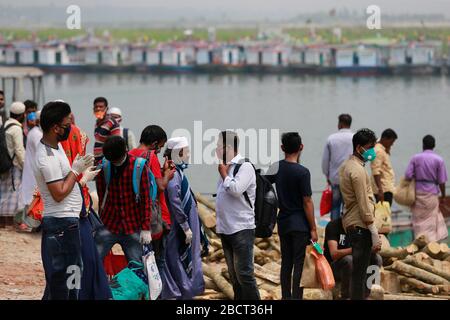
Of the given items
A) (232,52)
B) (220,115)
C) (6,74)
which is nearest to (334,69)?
(232,52)

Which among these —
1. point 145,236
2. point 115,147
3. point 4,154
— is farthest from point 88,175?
point 4,154

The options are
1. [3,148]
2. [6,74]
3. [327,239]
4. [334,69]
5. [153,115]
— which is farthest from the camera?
[334,69]

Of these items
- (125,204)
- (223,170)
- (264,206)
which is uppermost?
(223,170)

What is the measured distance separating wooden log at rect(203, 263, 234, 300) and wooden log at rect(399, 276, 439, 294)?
1.34 meters

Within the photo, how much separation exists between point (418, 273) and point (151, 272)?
228 cm

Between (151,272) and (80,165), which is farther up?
(80,165)

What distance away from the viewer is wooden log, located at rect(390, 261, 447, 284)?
26.1 ft

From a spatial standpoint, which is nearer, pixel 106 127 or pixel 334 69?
pixel 106 127

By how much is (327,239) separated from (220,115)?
171 ft

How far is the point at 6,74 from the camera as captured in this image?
24.0m

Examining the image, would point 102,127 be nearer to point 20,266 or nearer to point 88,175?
point 20,266

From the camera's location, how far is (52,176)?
560 cm

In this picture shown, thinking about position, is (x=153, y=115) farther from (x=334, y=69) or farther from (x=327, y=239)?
(x=327, y=239)
